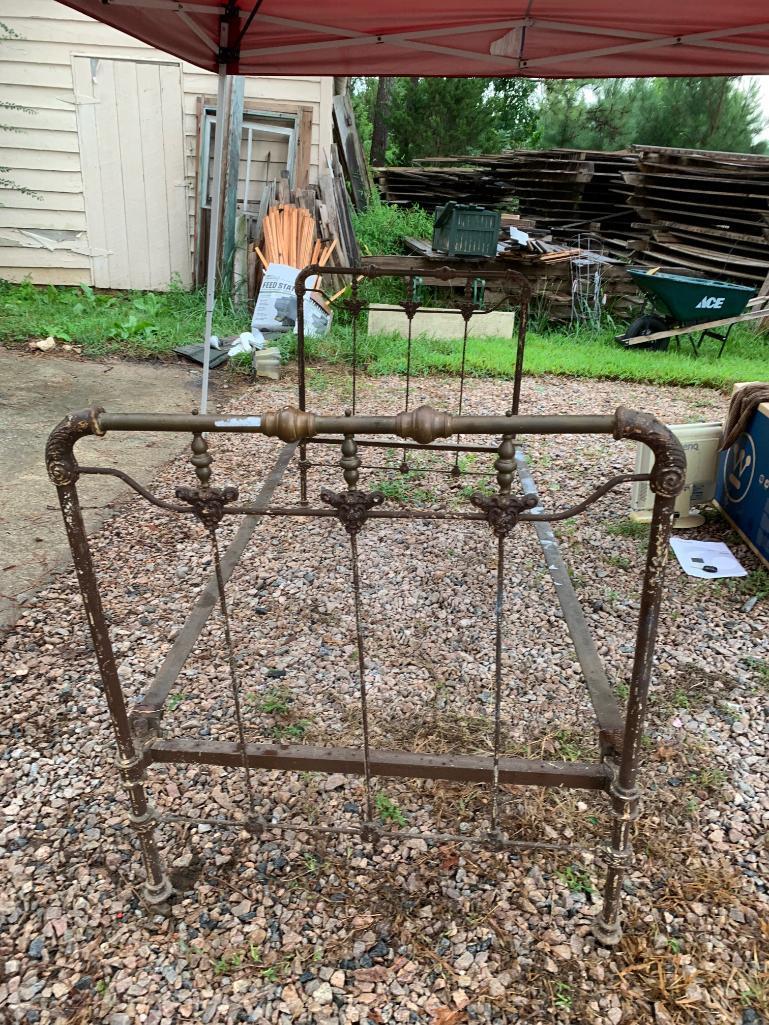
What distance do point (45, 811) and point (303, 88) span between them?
7.67 metres

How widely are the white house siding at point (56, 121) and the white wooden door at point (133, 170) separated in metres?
0.09

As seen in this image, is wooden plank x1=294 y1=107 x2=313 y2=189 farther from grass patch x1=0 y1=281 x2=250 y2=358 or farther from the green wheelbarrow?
the green wheelbarrow

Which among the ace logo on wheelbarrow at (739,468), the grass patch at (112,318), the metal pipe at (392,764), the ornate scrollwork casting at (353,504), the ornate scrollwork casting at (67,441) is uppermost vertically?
the ornate scrollwork casting at (67,441)

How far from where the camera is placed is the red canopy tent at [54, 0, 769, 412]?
3.26 metres

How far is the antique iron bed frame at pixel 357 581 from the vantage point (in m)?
1.30

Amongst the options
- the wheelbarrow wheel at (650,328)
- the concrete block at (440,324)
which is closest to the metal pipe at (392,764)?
the concrete block at (440,324)

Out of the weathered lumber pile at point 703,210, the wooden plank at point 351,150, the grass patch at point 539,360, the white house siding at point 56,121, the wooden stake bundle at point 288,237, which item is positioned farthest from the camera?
the weathered lumber pile at point 703,210

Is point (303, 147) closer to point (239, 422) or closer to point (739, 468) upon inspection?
point (739, 468)

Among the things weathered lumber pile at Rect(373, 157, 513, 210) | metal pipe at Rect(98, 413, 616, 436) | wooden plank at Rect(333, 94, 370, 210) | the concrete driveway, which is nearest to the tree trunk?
weathered lumber pile at Rect(373, 157, 513, 210)

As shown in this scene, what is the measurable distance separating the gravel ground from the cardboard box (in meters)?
0.24

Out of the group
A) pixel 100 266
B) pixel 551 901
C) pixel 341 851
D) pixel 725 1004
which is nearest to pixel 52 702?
pixel 341 851

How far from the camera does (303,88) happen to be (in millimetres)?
7348

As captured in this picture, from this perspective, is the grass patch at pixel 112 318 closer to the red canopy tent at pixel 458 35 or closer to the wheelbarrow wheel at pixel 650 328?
the red canopy tent at pixel 458 35

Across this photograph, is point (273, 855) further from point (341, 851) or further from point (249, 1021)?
point (249, 1021)
